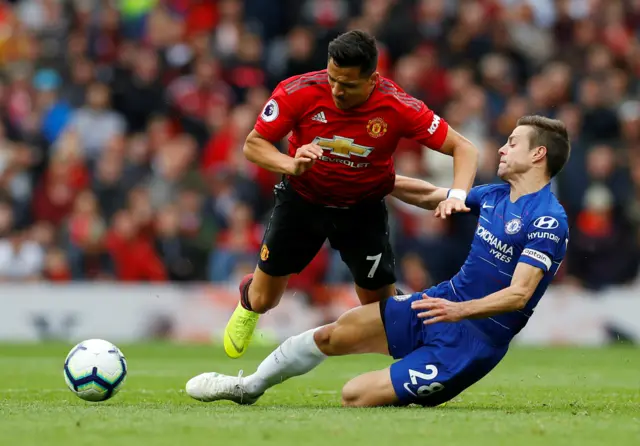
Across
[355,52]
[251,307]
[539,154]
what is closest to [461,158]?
[539,154]

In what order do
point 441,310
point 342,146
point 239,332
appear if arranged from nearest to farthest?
point 441,310, point 342,146, point 239,332

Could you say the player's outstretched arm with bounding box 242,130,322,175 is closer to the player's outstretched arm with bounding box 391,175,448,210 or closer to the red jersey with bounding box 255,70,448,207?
the red jersey with bounding box 255,70,448,207

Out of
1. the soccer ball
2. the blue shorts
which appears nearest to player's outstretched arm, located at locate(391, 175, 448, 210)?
the blue shorts

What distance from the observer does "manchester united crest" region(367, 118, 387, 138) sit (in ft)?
27.5

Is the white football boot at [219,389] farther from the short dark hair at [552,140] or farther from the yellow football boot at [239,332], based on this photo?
the short dark hair at [552,140]

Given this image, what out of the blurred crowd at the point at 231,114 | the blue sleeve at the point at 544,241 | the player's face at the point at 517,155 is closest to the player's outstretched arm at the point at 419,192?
the player's face at the point at 517,155

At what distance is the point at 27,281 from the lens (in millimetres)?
16125

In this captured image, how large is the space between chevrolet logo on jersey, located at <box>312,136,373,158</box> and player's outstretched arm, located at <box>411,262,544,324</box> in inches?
58.1

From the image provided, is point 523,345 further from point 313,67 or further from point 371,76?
point 371,76

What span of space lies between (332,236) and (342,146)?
2.76 ft

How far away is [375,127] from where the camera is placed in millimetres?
8398

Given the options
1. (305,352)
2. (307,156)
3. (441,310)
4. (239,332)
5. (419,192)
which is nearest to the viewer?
(441,310)

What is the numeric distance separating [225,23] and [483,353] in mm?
11970

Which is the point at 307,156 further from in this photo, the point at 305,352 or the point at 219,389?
the point at 219,389
